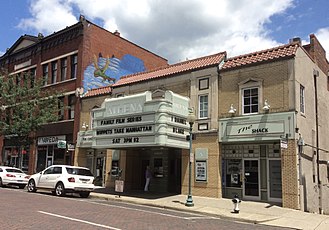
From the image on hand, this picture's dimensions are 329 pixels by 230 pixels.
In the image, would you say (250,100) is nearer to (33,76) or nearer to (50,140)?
(50,140)

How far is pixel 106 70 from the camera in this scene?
3027 centimetres

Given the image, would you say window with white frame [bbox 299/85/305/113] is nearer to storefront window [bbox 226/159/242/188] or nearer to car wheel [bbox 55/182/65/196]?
storefront window [bbox 226/159/242/188]

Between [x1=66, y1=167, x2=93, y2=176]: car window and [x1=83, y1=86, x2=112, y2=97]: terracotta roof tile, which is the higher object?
[x1=83, y1=86, x2=112, y2=97]: terracotta roof tile

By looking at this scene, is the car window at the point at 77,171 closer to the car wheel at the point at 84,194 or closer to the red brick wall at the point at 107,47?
the car wheel at the point at 84,194

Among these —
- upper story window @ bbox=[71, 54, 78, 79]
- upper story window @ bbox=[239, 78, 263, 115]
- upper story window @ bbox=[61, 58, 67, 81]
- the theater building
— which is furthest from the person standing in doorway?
upper story window @ bbox=[61, 58, 67, 81]

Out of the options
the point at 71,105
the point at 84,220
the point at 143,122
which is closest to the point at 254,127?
the point at 143,122

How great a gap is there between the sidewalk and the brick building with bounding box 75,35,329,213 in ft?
3.28

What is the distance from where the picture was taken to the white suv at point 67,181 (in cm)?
1819

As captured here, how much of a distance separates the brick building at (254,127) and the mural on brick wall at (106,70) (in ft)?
25.8

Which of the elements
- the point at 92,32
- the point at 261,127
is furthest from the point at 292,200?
the point at 92,32

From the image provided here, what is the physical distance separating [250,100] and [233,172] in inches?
153

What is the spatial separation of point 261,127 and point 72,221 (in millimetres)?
10321

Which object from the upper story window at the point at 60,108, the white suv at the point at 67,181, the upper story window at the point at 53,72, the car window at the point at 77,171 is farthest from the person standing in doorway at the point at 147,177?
the upper story window at the point at 53,72

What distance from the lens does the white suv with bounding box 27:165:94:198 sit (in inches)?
716
